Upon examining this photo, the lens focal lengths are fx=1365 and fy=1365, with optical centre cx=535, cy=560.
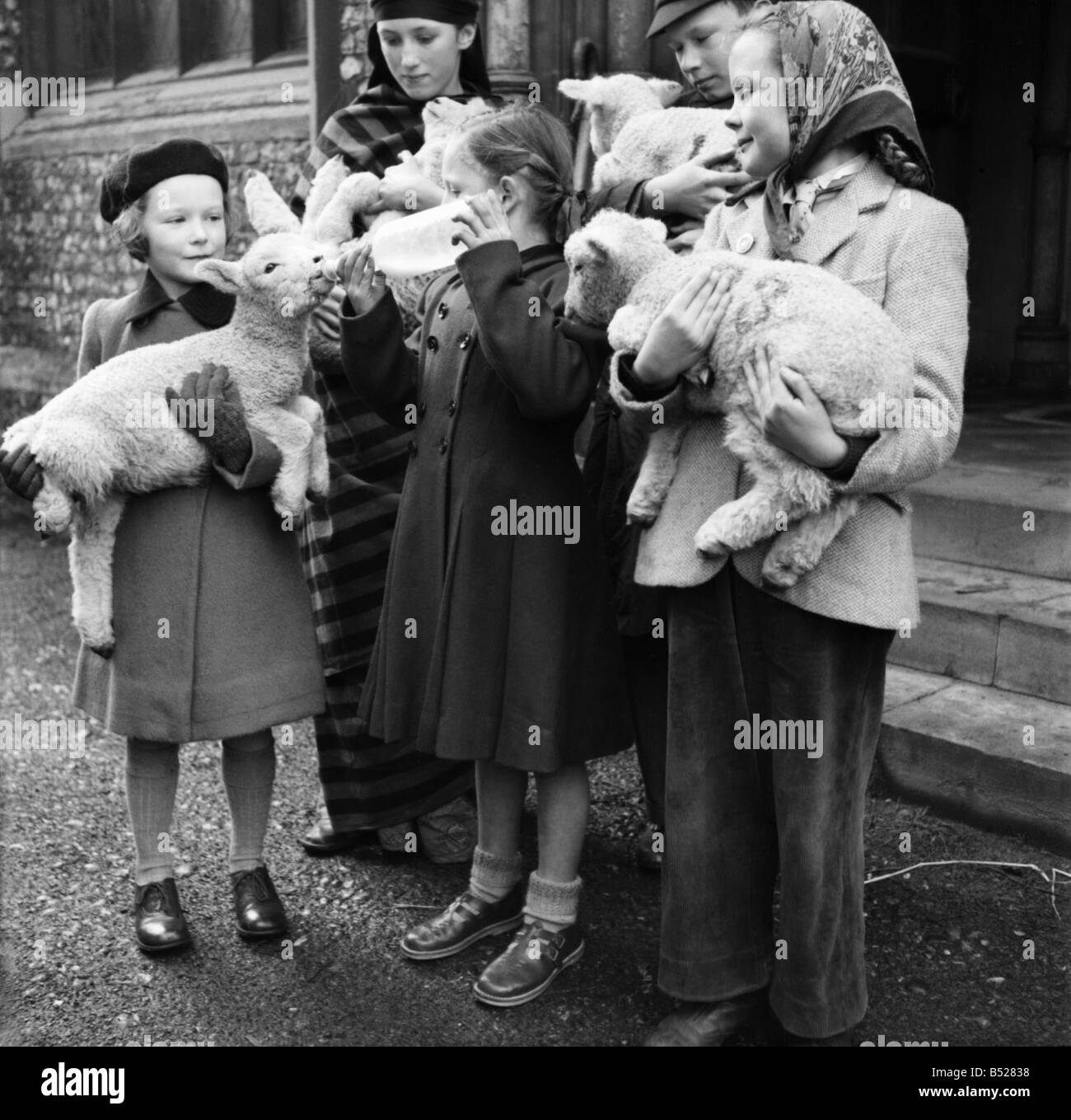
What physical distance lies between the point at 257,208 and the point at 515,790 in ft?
4.93

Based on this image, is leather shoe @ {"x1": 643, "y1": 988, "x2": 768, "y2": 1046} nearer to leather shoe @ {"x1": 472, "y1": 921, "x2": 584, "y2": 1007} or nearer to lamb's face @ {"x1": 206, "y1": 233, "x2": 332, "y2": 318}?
leather shoe @ {"x1": 472, "y1": 921, "x2": 584, "y2": 1007}

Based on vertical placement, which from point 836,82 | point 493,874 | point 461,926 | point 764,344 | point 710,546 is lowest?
point 461,926

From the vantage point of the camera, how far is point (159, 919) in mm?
3387

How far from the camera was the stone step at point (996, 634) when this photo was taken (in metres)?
4.28

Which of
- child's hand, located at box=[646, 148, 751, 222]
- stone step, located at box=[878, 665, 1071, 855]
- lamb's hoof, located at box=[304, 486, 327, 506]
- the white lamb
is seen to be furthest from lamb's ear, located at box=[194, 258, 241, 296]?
stone step, located at box=[878, 665, 1071, 855]

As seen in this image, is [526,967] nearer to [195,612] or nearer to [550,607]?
[550,607]

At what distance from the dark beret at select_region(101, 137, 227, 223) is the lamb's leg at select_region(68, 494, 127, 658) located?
76 centimetres

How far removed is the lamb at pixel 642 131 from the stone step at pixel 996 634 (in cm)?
188

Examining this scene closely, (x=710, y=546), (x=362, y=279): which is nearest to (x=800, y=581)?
(x=710, y=546)

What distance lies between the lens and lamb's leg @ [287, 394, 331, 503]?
3301mm

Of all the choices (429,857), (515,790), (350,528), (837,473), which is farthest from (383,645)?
(837,473)

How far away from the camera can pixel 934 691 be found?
14.6 ft

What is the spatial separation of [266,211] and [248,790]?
1429mm

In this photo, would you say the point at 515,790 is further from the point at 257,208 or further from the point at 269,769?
the point at 257,208
